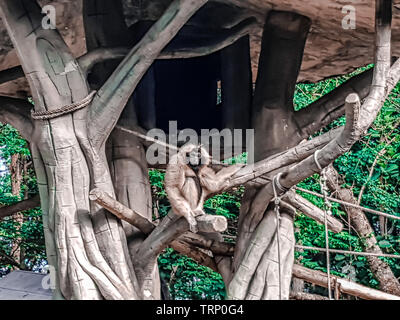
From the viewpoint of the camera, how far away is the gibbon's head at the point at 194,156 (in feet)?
20.5

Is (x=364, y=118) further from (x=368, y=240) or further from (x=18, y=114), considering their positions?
(x=368, y=240)

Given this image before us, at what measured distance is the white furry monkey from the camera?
6246 millimetres

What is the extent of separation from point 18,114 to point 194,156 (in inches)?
56.4

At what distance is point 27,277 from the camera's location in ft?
24.5

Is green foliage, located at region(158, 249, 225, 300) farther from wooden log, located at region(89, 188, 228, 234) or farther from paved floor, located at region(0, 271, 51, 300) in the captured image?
wooden log, located at region(89, 188, 228, 234)

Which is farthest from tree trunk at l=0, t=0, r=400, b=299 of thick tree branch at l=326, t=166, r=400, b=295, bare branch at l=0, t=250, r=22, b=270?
bare branch at l=0, t=250, r=22, b=270

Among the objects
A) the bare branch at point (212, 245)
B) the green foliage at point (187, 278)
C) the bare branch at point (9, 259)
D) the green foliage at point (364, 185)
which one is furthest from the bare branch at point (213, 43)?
the bare branch at point (9, 259)

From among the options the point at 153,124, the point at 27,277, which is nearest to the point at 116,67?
the point at 153,124

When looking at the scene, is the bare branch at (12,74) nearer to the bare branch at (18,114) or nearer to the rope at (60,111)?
the bare branch at (18,114)

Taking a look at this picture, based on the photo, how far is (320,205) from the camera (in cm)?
1170

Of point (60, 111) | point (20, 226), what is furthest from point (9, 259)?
point (60, 111)

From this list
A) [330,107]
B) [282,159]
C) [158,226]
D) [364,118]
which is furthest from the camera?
[330,107]

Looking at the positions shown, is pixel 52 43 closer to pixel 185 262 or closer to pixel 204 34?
pixel 204 34

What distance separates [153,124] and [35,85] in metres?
1.21
